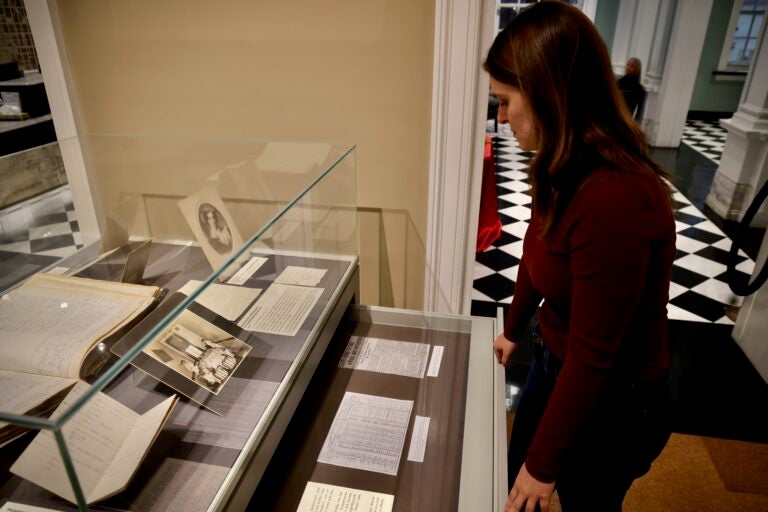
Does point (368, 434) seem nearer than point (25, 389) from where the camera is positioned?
No

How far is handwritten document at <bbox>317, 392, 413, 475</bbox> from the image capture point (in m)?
1.19

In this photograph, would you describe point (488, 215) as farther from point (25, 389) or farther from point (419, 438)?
point (25, 389)

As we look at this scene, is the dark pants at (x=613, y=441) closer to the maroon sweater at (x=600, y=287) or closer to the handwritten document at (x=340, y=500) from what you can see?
the maroon sweater at (x=600, y=287)

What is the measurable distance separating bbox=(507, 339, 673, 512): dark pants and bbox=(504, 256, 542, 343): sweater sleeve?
0.14 m

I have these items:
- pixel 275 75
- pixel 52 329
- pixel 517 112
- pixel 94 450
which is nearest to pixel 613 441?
pixel 517 112

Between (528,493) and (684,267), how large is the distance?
3.47 metres

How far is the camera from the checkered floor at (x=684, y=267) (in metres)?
3.38

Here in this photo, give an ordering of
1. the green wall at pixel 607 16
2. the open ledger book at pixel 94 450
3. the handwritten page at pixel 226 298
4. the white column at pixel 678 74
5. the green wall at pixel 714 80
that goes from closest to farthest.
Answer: the open ledger book at pixel 94 450
the handwritten page at pixel 226 298
the white column at pixel 678 74
the green wall at pixel 714 80
the green wall at pixel 607 16

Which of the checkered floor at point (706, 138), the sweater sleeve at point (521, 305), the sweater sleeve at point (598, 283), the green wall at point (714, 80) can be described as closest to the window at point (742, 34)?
the green wall at point (714, 80)

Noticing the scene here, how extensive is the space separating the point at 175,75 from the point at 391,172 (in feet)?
3.39

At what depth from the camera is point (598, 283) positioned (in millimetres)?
891

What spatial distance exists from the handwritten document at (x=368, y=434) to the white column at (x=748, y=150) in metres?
4.58

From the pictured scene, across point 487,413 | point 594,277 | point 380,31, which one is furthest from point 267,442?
point 380,31

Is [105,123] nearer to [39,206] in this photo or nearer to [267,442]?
[39,206]
